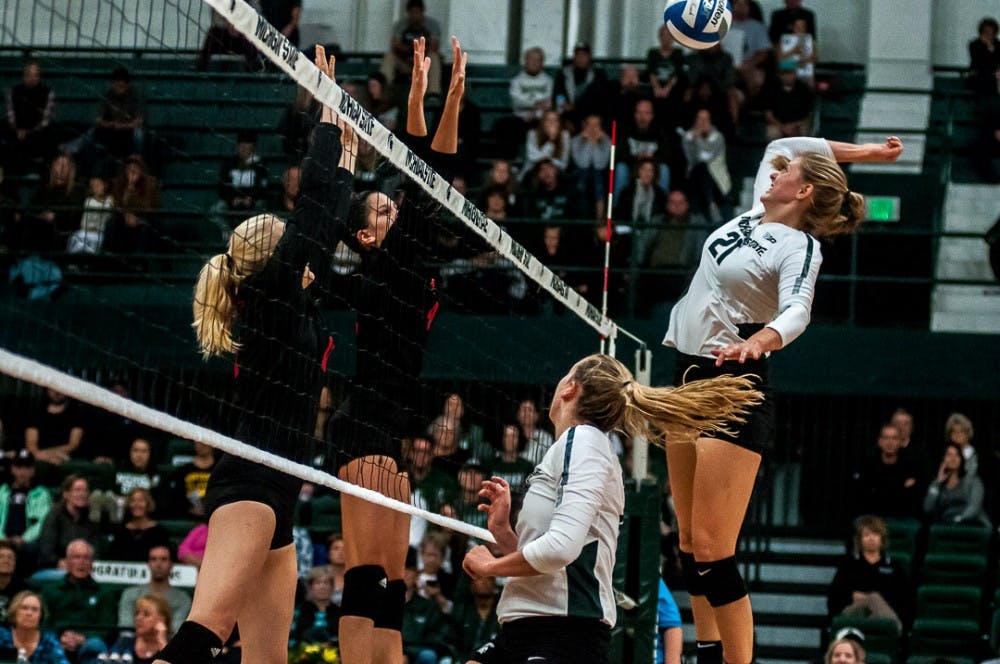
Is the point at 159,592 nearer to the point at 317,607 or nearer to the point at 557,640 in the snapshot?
the point at 317,607

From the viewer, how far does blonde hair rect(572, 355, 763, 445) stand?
207 inches

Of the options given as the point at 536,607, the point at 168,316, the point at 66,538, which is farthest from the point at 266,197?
the point at 536,607

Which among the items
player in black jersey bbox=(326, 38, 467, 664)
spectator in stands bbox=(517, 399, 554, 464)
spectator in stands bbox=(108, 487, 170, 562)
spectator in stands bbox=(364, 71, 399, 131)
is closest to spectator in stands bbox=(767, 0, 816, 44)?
spectator in stands bbox=(364, 71, 399, 131)

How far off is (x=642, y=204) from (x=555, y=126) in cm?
153

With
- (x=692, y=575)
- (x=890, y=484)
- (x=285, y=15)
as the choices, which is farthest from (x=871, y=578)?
(x=285, y=15)

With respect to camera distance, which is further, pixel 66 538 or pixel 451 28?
pixel 451 28

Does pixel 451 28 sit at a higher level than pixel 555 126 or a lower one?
higher

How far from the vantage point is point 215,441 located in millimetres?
5055

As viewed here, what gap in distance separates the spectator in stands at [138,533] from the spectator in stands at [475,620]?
2.64 metres

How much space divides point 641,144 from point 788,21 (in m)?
2.80

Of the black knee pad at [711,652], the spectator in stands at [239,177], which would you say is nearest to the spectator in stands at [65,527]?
the spectator in stands at [239,177]

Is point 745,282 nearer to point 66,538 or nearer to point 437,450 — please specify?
point 437,450

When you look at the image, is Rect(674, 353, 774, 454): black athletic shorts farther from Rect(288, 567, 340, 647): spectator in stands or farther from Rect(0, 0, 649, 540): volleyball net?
Rect(288, 567, 340, 647): spectator in stands

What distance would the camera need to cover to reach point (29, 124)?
1608 centimetres
